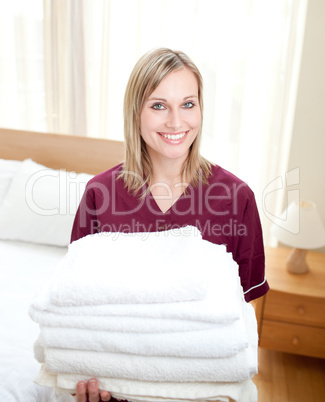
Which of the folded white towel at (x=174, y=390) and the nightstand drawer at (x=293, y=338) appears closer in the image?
the folded white towel at (x=174, y=390)

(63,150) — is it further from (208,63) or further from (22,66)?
(208,63)

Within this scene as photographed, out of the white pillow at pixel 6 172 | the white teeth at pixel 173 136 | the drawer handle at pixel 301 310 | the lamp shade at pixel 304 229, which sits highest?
the white teeth at pixel 173 136

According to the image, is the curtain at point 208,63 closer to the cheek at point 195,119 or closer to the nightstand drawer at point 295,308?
the nightstand drawer at point 295,308

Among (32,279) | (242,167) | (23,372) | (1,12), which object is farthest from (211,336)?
(1,12)

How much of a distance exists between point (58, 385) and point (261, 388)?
4.80 feet

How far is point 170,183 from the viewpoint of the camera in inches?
47.4

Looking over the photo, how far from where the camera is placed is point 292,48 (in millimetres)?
2082

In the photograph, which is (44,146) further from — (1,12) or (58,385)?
(58,385)

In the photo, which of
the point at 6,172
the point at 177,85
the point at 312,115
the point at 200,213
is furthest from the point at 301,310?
the point at 6,172

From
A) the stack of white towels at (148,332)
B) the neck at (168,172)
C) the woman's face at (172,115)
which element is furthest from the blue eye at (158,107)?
the stack of white towels at (148,332)

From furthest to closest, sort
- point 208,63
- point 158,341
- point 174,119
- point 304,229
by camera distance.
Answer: point 208,63 → point 304,229 → point 174,119 → point 158,341

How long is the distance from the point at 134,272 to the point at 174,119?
1.48ft

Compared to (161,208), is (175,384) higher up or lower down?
lower down

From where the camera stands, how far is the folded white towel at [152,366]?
72cm
